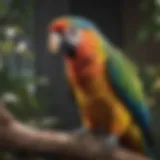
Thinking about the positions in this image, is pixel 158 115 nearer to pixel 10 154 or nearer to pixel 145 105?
pixel 145 105

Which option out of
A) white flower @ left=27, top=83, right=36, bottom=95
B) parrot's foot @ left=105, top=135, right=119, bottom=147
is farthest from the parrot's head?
parrot's foot @ left=105, top=135, right=119, bottom=147

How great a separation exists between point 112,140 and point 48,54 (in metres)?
0.27

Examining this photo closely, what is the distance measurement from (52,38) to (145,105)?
0.29 metres

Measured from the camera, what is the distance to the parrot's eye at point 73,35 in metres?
1.25

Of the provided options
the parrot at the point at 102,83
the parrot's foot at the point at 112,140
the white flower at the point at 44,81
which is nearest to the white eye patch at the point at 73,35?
the parrot at the point at 102,83

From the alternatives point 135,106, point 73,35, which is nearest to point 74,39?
point 73,35

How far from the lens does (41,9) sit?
4.42 feet

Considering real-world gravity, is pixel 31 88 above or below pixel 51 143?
above

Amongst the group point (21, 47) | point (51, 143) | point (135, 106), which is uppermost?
point (21, 47)

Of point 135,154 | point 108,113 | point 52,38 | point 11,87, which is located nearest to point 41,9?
point 52,38

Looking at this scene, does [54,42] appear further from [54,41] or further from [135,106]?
[135,106]

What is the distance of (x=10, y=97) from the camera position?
1317mm

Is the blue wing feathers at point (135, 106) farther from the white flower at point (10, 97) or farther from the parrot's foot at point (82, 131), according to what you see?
the white flower at point (10, 97)

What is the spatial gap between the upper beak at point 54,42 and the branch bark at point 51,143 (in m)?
0.19
